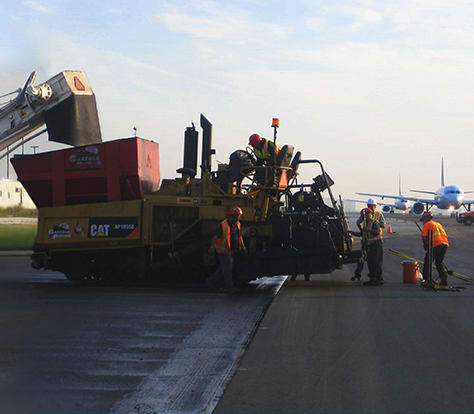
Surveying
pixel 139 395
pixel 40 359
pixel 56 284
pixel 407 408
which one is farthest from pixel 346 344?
pixel 56 284

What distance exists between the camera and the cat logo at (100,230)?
40.5 feet

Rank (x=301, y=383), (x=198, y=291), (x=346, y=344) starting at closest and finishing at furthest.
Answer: (x=301, y=383), (x=346, y=344), (x=198, y=291)

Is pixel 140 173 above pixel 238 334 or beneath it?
above

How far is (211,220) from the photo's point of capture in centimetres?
1229

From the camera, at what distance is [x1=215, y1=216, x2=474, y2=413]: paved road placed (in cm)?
495

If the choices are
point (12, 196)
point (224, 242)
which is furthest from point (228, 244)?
point (12, 196)

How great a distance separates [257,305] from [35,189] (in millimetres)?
5345

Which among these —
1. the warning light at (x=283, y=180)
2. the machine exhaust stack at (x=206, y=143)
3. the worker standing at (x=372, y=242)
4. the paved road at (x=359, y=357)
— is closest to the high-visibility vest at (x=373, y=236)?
the worker standing at (x=372, y=242)

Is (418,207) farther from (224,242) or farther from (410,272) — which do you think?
(224,242)

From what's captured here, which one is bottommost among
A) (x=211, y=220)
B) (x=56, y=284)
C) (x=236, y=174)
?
(x=56, y=284)

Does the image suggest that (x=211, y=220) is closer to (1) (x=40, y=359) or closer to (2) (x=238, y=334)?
(2) (x=238, y=334)

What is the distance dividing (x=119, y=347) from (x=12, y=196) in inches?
1794

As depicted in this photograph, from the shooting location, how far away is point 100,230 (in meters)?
12.4

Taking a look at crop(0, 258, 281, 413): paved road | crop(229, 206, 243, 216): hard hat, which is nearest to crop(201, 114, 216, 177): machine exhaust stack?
crop(229, 206, 243, 216): hard hat
